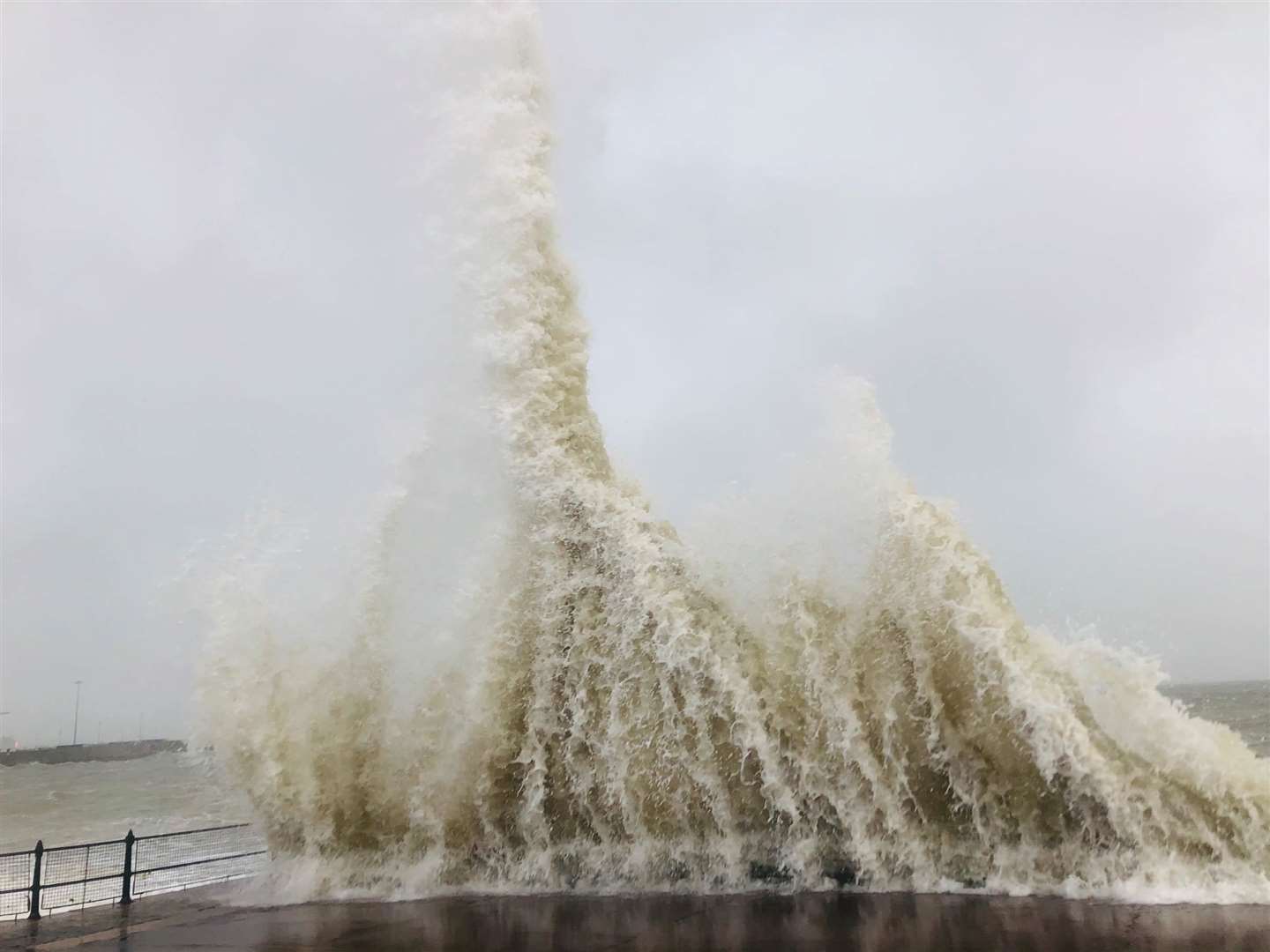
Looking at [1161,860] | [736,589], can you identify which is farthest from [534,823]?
[1161,860]

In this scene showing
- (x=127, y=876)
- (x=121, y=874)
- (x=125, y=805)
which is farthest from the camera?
(x=125, y=805)

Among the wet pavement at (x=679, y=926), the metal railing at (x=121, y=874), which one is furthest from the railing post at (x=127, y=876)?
the wet pavement at (x=679, y=926)

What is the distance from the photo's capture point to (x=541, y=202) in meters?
16.0

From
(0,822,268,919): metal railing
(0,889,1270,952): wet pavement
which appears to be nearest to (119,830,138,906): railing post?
(0,822,268,919): metal railing

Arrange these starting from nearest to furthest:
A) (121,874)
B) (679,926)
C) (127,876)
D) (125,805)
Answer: (679,926) < (127,876) < (121,874) < (125,805)

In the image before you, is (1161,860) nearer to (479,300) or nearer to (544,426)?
(544,426)

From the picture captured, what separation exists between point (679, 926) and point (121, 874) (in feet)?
29.2

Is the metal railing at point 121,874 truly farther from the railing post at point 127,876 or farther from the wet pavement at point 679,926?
the wet pavement at point 679,926

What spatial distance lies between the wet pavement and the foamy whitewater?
999mm

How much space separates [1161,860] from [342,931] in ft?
30.9

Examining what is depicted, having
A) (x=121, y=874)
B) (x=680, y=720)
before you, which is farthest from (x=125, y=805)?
(x=680, y=720)

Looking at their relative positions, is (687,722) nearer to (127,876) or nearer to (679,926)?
(679,926)

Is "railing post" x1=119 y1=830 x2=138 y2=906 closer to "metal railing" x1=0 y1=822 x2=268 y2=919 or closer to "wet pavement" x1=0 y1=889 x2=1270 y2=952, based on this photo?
"metal railing" x1=0 y1=822 x2=268 y2=919

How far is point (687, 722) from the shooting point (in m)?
11.9
